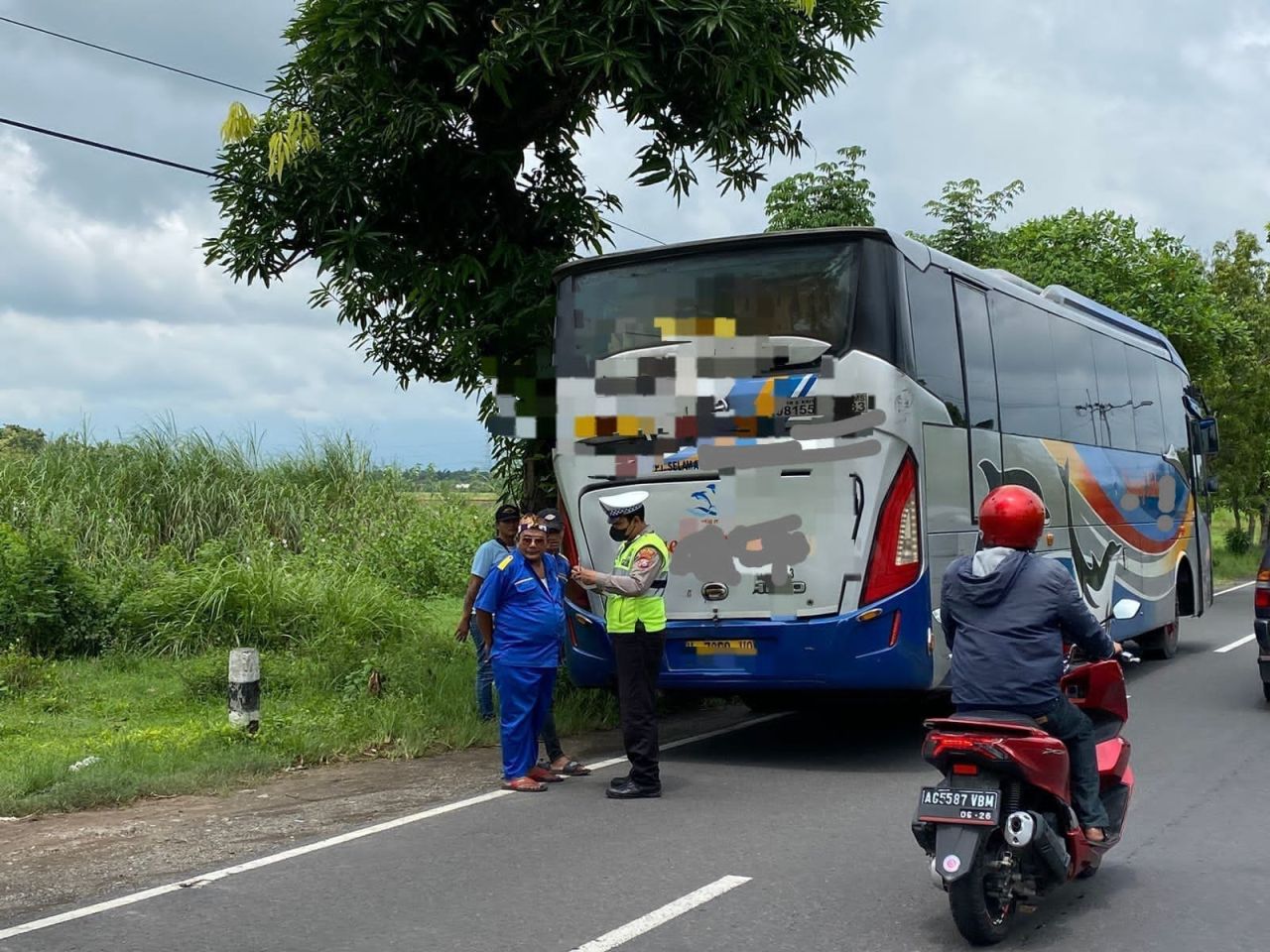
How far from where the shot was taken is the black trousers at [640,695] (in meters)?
8.21

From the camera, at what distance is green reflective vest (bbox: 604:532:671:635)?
8.29 m

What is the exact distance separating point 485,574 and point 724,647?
7.36 feet

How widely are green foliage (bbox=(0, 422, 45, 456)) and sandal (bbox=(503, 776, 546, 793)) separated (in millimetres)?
13341

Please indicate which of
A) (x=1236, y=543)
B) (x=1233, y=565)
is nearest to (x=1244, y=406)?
(x=1233, y=565)

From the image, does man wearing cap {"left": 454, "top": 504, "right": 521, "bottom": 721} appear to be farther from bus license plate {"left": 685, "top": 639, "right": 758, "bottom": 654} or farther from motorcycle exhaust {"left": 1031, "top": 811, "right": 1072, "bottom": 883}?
motorcycle exhaust {"left": 1031, "top": 811, "right": 1072, "bottom": 883}

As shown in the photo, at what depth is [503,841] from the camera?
23.1 ft

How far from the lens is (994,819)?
495 centimetres

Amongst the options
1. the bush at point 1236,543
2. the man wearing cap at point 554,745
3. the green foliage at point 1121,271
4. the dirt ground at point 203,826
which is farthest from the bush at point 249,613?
the bush at point 1236,543

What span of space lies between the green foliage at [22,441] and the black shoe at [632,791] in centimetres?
1395

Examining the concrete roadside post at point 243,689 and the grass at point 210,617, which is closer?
the grass at point 210,617

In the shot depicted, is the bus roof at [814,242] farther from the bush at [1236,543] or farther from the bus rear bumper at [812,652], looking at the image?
the bush at [1236,543]

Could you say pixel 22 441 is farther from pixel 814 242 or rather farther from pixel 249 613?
pixel 814 242

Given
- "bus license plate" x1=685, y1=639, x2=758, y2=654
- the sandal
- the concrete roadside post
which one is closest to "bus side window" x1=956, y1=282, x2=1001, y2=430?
"bus license plate" x1=685, y1=639, x2=758, y2=654

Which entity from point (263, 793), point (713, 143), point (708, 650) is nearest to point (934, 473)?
point (708, 650)
